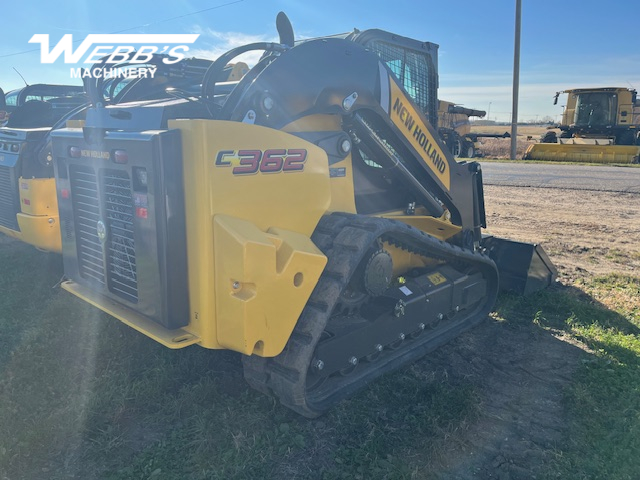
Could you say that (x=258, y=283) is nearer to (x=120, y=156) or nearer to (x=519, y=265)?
(x=120, y=156)

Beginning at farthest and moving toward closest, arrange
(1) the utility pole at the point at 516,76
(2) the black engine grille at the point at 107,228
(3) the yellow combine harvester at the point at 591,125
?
1. (1) the utility pole at the point at 516,76
2. (3) the yellow combine harvester at the point at 591,125
3. (2) the black engine grille at the point at 107,228

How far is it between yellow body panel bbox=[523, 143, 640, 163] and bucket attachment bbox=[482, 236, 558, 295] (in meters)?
18.0

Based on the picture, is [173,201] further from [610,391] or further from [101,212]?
[610,391]

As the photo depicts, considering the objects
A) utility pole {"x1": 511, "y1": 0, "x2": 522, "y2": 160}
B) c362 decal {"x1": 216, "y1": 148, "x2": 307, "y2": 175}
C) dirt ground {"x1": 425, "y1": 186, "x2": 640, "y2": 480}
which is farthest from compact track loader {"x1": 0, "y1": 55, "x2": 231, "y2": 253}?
utility pole {"x1": 511, "y1": 0, "x2": 522, "y2": 160}

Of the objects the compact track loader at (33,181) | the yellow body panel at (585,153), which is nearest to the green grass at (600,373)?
the compact track loader at (33,181)

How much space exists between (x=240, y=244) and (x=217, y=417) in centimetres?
123

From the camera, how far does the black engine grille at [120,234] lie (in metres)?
3.09

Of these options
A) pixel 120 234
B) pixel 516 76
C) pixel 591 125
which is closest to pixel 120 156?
pixel 120 234

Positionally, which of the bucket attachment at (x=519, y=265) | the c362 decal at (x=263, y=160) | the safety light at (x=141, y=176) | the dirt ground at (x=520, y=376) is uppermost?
the c362 decal at (x=263, y=160)

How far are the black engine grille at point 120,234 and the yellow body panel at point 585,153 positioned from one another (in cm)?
2191

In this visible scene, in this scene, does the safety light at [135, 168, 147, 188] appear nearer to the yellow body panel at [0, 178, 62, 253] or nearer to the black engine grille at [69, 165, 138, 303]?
the black engine grille at [69, 165, 138, 303]

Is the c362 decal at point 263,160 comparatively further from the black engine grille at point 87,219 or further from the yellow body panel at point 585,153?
the yellow body panel at point 585,153

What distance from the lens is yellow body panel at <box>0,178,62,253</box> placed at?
5250mm

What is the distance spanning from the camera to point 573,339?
181 inches
